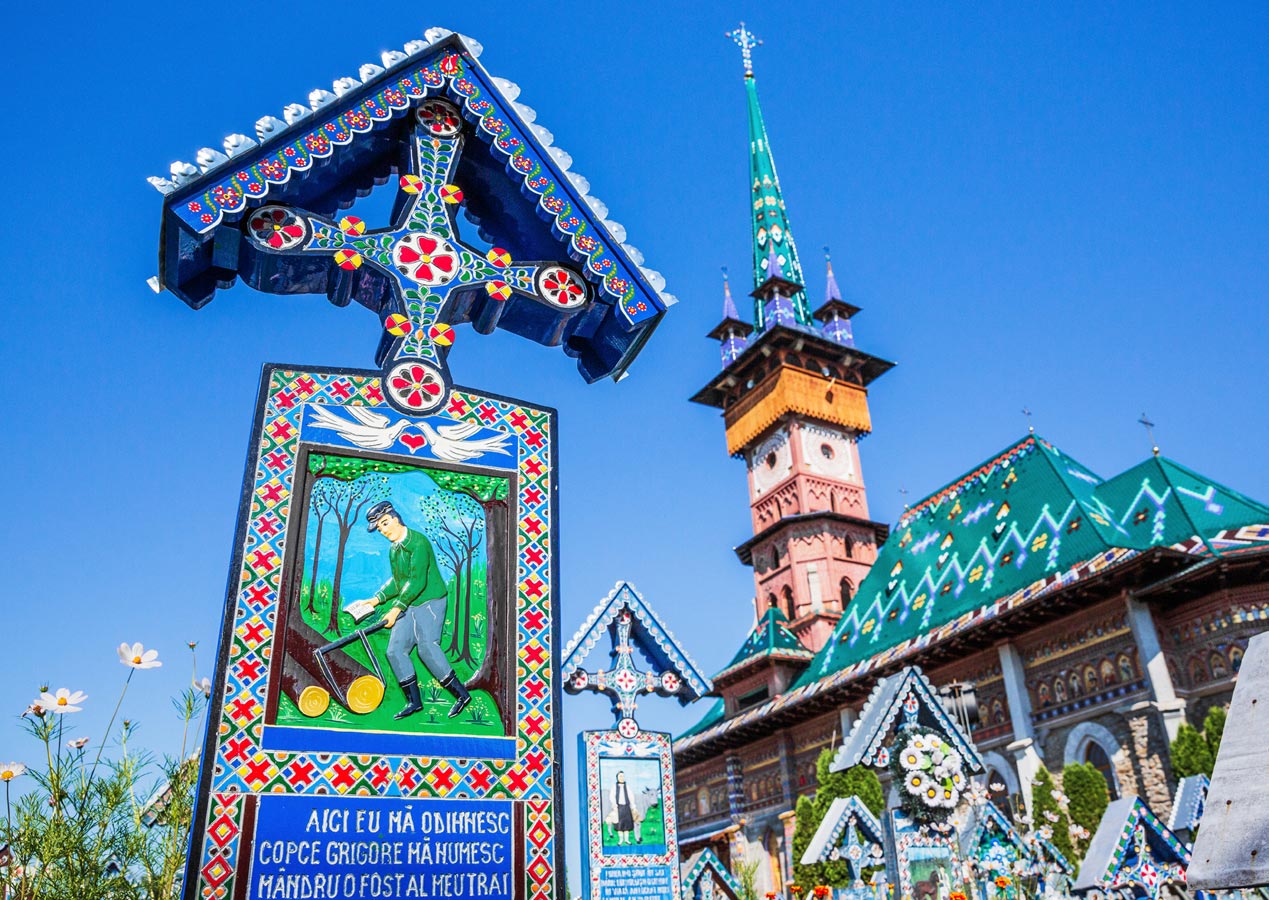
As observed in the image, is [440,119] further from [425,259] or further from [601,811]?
[601,811]

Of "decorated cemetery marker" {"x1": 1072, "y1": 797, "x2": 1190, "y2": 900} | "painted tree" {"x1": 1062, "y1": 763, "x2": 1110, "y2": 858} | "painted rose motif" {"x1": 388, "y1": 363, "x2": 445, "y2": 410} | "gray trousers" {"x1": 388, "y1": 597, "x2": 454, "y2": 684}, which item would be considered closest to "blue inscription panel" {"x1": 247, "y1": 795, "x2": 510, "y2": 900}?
"gray trousers" {"x1": 388, "y1": 597, "x2": 454, "y2": 684}

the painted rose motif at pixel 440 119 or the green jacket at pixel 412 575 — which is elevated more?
the painted rose motif at pixel 440 119

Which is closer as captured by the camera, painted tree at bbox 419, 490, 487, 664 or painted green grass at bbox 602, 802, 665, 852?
painted tree at bbox 419, 490, 487, 664

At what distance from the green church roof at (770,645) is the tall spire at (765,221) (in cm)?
1674

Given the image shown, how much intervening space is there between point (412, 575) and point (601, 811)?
2.73 metres

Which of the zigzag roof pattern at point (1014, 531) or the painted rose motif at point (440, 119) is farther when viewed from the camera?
the zigzag roof pattern at point (1014, 531)

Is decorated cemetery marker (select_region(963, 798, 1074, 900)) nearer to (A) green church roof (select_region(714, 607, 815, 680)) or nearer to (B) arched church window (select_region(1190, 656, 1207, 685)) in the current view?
(B) arched church window (select_region(1190, 656, 1207, 685))

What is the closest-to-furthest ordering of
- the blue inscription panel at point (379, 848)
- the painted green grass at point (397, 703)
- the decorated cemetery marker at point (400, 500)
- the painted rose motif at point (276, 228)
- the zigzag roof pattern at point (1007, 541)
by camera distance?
the blue inscription panel at point (379, 848) < the decorated cemetery marker at point (400, 500) < the painted green grass at point (397, 703) < the painted rose motif at point (276, 228) < the zigzag roof pattern at point (1007, 541)

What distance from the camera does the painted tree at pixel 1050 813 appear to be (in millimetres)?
20938

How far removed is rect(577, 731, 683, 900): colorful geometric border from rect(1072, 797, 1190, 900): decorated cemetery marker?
5.34 metres

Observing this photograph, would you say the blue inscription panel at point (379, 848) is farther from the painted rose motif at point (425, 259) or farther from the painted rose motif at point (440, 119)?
the painted rose motif at point (440, 119)

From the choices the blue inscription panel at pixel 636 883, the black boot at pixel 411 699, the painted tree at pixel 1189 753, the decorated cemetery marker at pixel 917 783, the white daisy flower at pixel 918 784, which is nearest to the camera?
the black boot at pixel 411 699

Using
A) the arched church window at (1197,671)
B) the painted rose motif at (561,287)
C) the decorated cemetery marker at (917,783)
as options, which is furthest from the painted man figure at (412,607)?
the arched church window at (1197,671)

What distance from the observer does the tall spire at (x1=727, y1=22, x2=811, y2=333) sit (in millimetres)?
50406
